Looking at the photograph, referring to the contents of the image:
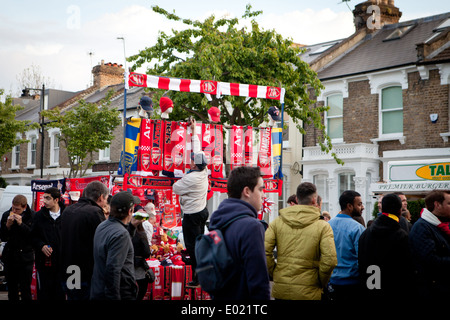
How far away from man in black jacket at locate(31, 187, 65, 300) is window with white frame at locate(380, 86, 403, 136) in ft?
59.0

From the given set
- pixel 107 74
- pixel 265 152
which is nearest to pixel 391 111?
pixel 265 152

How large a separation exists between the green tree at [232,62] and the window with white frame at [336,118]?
515cm

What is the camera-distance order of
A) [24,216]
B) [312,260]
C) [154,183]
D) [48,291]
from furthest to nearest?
[154,183], [24,216], [48,291], [312,260]

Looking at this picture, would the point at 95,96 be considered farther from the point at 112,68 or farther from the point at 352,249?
the point at 352,249

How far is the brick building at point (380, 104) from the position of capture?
21641 mm

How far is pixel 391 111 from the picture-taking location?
23141 millimetres

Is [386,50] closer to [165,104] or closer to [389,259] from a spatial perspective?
[165,104]

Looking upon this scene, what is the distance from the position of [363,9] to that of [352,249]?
24292 mm

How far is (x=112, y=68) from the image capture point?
4244cm

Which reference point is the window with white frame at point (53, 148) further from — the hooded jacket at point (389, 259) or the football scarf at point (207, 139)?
the hooded jacket at point (389, 259)

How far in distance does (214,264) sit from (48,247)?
431cm

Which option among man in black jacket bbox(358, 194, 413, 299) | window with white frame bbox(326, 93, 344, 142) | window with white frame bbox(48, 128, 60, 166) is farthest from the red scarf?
window with white frame bbox(48, 128, 60, 166)
